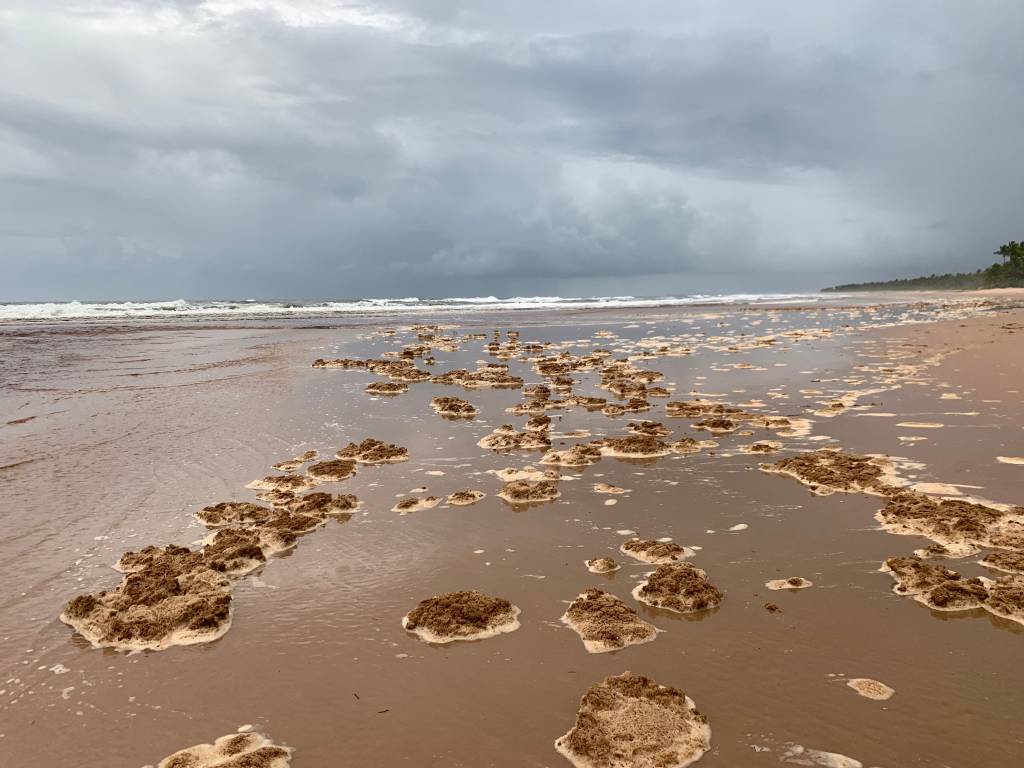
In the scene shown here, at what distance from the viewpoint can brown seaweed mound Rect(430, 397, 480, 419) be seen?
12.5 m

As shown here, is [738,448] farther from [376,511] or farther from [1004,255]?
[1004,255]

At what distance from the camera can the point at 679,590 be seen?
500 centimetres

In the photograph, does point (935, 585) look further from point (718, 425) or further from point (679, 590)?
point (718, 425)

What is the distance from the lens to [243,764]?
339cm

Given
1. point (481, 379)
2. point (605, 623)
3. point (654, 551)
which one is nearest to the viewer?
point (605, 623)

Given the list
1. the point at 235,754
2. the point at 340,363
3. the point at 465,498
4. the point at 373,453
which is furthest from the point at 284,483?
the point at 340,363

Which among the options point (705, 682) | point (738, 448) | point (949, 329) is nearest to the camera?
point (705, 682)

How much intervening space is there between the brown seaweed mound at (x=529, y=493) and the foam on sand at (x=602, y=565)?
1734 mm

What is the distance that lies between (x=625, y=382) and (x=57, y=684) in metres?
12.7

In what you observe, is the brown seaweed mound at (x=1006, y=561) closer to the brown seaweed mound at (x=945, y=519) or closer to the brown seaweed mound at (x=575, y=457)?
the brown seaweed mound at (x=945, y=519)

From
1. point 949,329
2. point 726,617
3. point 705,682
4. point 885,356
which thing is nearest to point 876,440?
point 726,617

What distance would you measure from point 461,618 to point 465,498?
2.85m

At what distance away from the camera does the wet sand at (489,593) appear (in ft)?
11.9

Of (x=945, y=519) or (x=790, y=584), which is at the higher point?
(x=945, y=519)
